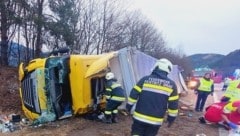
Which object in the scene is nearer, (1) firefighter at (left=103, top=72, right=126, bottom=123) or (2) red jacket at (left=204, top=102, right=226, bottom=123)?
(1) firefighter at (left=103, top=72, right=126, bottom=123)

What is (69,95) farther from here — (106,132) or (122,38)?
(122,38)

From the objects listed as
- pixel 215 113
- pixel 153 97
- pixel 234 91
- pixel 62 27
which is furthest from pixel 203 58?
pixel 153 97

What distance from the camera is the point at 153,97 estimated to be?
603 cm

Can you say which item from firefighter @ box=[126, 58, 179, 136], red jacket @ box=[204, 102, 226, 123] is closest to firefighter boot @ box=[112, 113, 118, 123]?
red jacket @ box=[204, 102, 226, 123]

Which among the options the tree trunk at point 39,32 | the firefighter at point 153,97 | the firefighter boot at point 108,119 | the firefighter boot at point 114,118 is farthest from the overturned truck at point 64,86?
the tree trunk at point 39,32

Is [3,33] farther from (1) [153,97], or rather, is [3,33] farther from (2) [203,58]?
(2) [203,58]

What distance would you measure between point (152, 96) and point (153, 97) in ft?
0.07

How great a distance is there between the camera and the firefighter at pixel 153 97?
237 inches

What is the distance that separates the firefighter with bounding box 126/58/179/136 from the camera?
19.8 feet

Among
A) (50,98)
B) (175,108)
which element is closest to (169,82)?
(175,108)

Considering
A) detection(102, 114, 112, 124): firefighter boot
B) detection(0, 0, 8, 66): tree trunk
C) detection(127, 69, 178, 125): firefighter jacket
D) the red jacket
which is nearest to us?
detection(127, 69, 178, 125): firefighter jacket

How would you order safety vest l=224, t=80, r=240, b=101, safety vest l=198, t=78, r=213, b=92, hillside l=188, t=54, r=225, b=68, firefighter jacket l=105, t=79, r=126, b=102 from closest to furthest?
safety vest l=224, t=80, r=240, b=101 → firefighter jacket l=105, t=79, r=126, b=102 → safety vest l=198, t=78, r=213, b=92 → hillside l=188, t=54, r=225, b=68

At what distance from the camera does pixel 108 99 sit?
9977mm

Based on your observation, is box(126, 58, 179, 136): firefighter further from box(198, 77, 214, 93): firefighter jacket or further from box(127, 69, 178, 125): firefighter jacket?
box(198, 77, 214, 93): firefighter jacket
